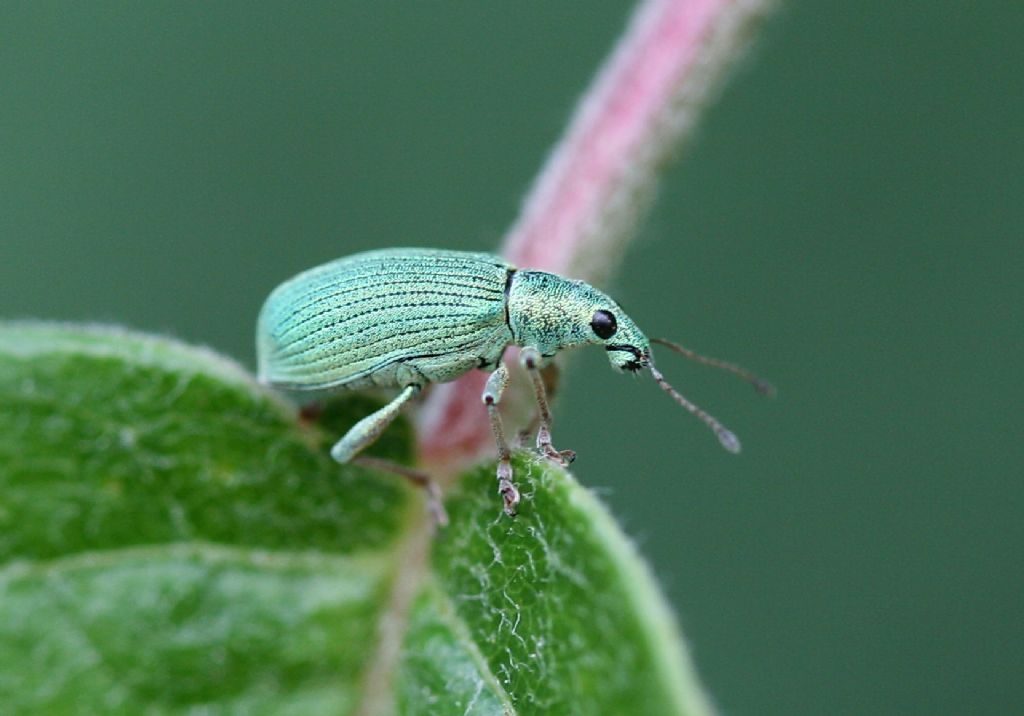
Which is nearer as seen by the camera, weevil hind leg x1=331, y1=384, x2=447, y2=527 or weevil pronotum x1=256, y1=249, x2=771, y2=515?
weevil hind leg x1=331, y1=384, x2=447, y2=527

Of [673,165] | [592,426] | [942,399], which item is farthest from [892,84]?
[673,165]

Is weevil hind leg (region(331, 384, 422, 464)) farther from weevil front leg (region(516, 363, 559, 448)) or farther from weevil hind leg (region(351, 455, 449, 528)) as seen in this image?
weevil front leg (region(516, 363, 559, 448))

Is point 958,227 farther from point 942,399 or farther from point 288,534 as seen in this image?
point 288,534

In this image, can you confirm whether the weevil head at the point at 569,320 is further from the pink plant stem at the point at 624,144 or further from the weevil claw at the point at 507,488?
the weevil claw at the point at 507,488

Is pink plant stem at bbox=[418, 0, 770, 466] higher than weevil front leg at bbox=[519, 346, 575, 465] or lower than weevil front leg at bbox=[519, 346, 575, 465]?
higher

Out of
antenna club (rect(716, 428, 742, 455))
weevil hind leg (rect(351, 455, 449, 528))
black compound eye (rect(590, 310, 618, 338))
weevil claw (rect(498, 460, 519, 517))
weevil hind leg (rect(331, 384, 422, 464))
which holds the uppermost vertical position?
black compound eye (rect(590, 310, 618, 338))

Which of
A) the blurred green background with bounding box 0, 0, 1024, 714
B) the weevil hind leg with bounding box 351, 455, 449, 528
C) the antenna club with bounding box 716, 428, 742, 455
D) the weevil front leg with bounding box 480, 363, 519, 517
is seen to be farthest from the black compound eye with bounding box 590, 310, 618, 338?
the blurred green background with bounding box 0, 0, 1024, 714

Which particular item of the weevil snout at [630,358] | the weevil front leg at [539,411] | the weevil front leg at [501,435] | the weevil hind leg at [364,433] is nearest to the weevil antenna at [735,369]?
the weevil snout at [630,358]
